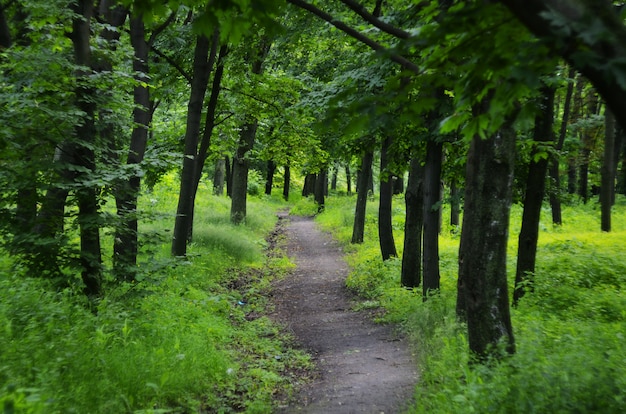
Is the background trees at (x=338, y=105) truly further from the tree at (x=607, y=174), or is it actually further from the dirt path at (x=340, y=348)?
the tree at (x=607, y=174)

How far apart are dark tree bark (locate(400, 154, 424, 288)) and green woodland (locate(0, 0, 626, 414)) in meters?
0.04

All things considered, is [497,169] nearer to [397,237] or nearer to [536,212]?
[536,212]

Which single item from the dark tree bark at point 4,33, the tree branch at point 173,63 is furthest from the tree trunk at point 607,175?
the dark tree bark at point 4,33

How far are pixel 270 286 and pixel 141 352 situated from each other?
23.2ft

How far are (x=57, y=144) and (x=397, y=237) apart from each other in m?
13.6

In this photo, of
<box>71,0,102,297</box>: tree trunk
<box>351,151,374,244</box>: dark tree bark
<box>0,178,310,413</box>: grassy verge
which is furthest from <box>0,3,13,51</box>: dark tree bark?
<box>351,151,374,244</box>: dark tree bark

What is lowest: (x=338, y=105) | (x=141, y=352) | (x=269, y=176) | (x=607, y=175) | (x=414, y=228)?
(x=141, y=352)

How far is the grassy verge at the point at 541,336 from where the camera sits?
348 cm

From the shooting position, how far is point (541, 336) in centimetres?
507

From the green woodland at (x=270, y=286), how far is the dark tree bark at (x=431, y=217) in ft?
0.12

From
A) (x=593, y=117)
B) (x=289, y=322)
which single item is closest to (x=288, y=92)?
(x=289, y=322)

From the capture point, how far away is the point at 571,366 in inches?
149

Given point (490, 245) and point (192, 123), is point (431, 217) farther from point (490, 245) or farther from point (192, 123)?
point (192, 123)

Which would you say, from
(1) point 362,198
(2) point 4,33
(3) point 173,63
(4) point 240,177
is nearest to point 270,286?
(1) point 362,198
